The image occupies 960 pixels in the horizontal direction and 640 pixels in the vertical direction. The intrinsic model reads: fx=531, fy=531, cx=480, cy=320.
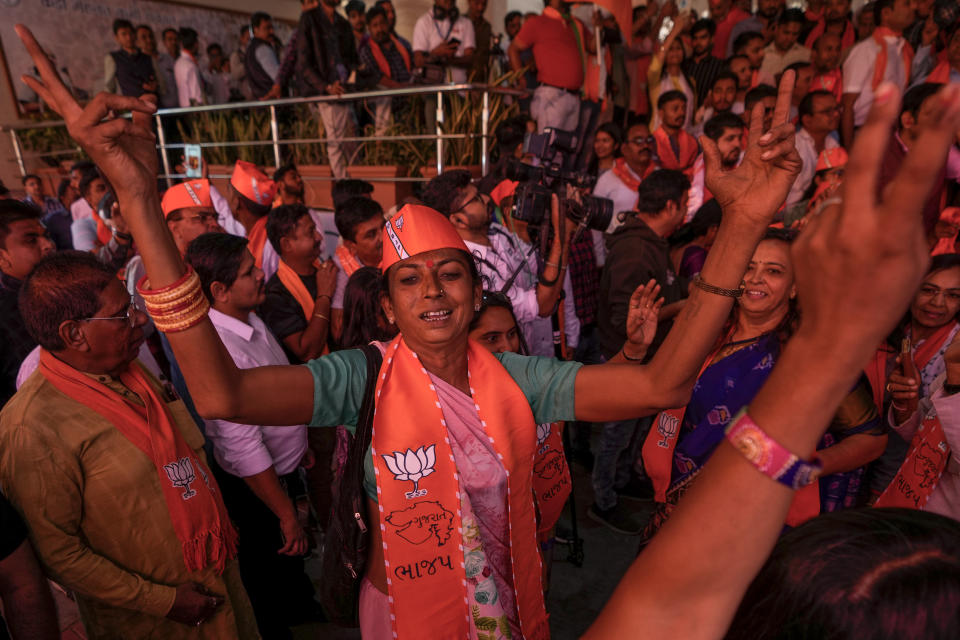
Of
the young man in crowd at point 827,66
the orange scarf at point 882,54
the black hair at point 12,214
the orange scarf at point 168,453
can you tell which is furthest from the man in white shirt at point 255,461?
the orange scarf at point 882,54

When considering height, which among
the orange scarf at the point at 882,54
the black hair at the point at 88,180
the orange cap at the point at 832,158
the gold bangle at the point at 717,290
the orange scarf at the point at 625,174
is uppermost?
the orange scarf at the point at 882,54

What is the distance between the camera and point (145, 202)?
3.37 ft

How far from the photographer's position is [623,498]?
139 inches

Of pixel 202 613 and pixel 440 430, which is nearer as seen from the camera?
pixel 440 430

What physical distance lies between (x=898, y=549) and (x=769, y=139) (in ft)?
2.72

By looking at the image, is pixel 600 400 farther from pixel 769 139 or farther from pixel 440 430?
pixel 769 139

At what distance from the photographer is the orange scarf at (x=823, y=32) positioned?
6156mm

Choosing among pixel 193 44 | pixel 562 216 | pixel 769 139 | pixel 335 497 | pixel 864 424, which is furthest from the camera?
pixel 193 44

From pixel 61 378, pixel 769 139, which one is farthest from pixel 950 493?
pixel 61 378

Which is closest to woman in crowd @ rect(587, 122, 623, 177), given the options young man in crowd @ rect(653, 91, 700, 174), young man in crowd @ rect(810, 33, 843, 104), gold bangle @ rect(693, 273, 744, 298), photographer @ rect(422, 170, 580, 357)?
young man in crowd @ rect(653, 91, 700, 174)

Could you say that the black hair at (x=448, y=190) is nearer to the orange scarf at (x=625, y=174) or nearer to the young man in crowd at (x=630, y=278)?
the young man in crowd at (x=630, y=278)

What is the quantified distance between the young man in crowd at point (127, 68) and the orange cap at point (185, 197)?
4972 millimetres

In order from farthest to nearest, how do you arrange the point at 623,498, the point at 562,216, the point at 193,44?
the point at 193,44 < the point at 623,498 < the point at 562,216

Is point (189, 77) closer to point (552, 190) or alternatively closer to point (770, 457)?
point (552, 190)
